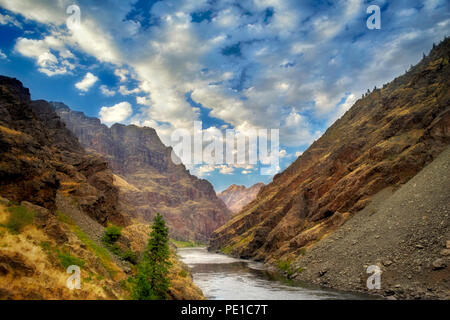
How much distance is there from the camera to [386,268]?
37.7 meters

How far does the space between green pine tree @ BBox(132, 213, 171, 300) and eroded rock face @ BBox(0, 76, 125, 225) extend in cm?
1174

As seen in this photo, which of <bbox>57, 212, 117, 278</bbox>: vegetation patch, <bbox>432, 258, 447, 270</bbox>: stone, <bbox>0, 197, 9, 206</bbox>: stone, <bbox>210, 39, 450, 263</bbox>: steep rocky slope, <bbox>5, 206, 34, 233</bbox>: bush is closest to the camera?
<bbox>5, 206, 34, 233</bbox>: bush

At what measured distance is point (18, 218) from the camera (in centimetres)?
1895

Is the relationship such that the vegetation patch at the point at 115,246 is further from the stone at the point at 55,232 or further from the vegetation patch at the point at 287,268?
the vegetation patch at the point at 287,268

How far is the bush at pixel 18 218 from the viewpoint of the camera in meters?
18.0

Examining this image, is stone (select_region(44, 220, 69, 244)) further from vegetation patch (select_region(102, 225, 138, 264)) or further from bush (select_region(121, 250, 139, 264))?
bush (select_region(121, 250, 139, 264))

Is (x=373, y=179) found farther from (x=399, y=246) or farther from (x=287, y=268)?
(x=399, y=246)

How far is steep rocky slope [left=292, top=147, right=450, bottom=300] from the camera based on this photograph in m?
32.2

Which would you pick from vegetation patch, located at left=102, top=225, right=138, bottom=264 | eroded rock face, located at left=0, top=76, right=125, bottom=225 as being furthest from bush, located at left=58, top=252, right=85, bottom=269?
vegetation patch, located at left=102, top=225, right=138, bottom=264

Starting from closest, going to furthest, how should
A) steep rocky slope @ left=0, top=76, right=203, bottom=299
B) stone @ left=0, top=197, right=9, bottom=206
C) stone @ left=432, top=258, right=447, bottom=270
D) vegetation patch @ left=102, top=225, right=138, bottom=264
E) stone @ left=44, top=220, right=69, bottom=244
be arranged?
1. steep rocky slope @ left=0, top=76, right=203, bottom=299
2. stone @ left=0, top=197, right=9, bottom=206
3. stone @ left=44, top=220, right=69, bottom=244
4. stone @ left=432, top=258, right=447, bottom=270
5. vegetation patch @ left=102, top=225, right=138, bottom=264

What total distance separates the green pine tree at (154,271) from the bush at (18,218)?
1042 centimetres

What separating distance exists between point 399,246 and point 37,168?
160ft
